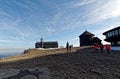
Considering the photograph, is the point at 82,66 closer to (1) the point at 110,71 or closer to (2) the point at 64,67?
(2) the point at 64,67

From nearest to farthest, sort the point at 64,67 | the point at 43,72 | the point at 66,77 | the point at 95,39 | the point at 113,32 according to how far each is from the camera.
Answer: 1. the point at 66,77
2. the point at 43,72
3. the point at 64,67
4. the point at 113,32
5. the point at 95,39

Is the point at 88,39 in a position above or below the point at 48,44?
above

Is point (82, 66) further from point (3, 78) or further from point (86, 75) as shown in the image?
point (3, 78)

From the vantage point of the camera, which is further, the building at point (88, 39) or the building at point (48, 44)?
the building at point (48, 44)

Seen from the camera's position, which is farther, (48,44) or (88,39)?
(48,44)

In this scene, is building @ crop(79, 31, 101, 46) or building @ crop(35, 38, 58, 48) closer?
building @ crop(79, 31, 101, 46)

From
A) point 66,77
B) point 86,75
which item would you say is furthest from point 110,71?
point 66,77

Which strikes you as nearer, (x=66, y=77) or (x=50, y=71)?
(x=66, y=77)

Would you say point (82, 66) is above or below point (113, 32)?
below

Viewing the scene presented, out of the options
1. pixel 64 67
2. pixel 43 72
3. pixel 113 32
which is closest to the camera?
pixel 43 72

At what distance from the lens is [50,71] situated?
61.9 ft

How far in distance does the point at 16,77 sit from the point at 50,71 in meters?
3.80

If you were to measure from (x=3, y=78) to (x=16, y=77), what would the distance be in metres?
1.38

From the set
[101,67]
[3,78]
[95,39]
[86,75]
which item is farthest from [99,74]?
[95,39]
